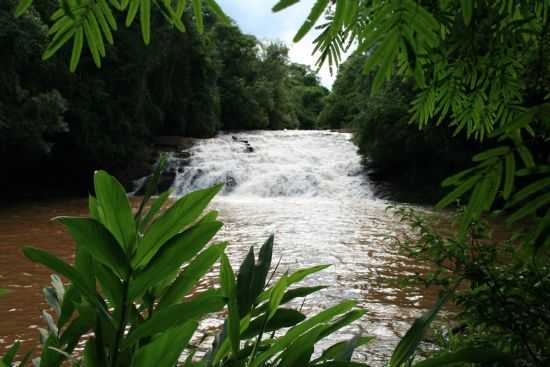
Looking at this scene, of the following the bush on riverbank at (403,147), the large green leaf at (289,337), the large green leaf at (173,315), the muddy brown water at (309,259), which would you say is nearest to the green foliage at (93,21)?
the large green leaf at (173,315)

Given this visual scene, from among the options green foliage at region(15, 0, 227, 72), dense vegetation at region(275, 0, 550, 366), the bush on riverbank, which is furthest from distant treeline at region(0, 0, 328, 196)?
the bush on riverbank

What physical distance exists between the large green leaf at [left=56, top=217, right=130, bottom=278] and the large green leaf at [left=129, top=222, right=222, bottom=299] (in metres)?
0.02

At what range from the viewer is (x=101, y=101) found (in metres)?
15.1

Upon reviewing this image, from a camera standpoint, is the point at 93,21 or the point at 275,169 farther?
the point at 275,169

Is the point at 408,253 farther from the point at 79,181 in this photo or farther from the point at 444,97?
the point at 79,181

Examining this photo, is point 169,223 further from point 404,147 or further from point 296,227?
point 404,147

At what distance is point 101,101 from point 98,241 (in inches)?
625

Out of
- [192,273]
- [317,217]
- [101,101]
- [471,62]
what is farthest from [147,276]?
[101,101]

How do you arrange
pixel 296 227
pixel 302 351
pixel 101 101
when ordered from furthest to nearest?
pixel 101 101
pixel 296 227
pixel 302 351

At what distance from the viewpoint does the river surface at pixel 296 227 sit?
4.30 metres

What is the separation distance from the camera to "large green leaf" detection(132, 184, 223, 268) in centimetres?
55

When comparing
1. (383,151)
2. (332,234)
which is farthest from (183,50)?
(332,234)

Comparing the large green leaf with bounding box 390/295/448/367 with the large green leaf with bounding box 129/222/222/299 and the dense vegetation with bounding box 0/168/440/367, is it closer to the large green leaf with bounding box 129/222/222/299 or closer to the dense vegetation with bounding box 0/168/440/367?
the dense vegetation with bounding box 0/168/440/367

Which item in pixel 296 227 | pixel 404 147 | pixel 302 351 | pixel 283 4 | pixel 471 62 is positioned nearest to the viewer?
pixel 283 4
